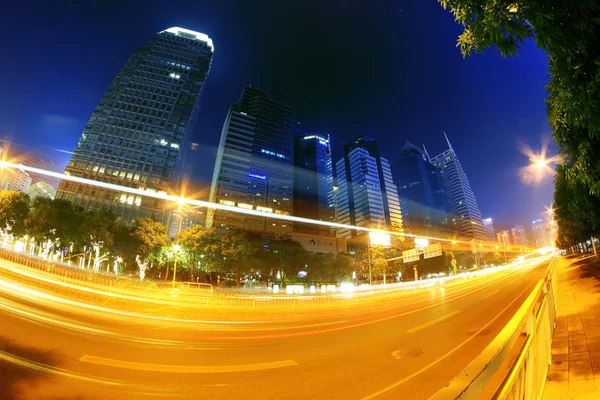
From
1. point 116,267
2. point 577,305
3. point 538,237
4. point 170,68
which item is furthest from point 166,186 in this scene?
point 538,237

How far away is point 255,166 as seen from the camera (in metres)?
138

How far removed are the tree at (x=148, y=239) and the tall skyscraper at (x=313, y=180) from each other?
114 meters

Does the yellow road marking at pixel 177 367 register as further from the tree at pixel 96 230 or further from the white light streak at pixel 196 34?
the white light streak at pixel 196 34

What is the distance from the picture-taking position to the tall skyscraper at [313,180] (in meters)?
169

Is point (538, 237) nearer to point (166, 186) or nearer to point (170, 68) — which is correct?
point (166, 186)

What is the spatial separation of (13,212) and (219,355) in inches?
1962

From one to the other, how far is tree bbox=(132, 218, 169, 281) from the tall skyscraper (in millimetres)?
113876

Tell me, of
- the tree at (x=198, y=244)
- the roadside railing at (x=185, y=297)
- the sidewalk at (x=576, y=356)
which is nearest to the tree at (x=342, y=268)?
the tree at (x=198, y=244)

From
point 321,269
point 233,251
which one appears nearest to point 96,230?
point 233,251

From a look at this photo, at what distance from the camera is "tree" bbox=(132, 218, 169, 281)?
47.6 m

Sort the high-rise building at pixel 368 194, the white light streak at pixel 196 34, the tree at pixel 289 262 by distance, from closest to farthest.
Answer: the tree at pixel 289 262 < the white light streak at pixel 196 34 < the high-rise building at pixel 368 194

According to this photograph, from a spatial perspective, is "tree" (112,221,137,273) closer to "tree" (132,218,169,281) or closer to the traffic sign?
"tree" (132,218,169,281)

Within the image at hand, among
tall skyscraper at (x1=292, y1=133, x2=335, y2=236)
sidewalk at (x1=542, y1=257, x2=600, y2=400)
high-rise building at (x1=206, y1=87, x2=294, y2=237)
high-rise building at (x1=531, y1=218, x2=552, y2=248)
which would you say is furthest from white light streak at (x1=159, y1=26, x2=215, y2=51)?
high-rise building at (x1=531, y1=218, x2=552, y2=248)

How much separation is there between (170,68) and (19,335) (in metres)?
131
